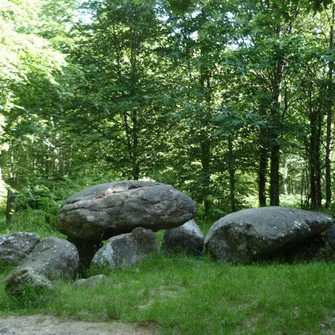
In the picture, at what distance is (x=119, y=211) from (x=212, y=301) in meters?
3.64

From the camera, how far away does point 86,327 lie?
5336mm

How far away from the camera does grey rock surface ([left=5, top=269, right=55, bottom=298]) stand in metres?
6.23

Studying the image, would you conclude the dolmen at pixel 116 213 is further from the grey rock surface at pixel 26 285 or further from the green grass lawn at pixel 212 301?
the grey rock surface at pixel 26 285

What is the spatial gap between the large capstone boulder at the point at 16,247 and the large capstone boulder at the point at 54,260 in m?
0.92

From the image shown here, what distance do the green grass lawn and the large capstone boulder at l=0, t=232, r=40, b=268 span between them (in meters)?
1.78

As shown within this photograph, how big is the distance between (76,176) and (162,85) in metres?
4.92

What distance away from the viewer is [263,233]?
26.4 feet

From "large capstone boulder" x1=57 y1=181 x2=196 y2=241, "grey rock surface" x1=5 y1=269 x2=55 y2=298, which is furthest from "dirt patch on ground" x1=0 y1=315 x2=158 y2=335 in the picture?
"large capstone boulder" x1=57 y1=181 x2=196 y2=241

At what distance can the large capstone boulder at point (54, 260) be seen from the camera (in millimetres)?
7586

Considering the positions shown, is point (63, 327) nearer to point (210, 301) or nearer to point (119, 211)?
point (210, 301)

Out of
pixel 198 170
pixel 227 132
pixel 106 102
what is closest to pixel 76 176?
pixel 106 102

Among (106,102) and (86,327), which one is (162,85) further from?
(86,327)

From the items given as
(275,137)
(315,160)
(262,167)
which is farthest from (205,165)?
(315,160)

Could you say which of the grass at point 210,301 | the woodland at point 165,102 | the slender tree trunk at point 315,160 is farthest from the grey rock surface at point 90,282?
the slender tree trunk at point 315,160
